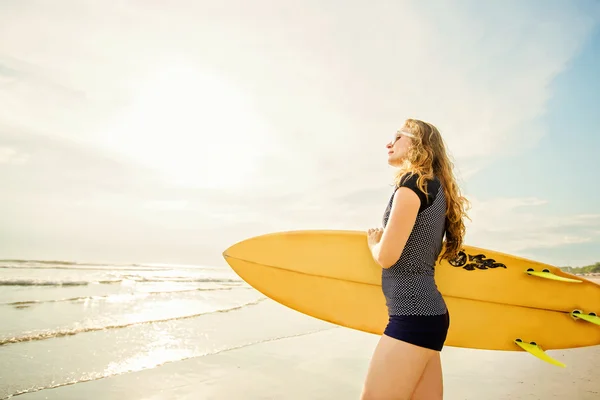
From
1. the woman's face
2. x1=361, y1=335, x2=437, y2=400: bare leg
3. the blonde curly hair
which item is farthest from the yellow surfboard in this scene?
x1=361, y1=335, x2=437, y2=400: bare leg

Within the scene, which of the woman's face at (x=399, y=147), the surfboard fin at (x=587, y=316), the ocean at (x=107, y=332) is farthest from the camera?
the ocean at (x=107, y=332)

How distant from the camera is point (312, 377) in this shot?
3299 mm

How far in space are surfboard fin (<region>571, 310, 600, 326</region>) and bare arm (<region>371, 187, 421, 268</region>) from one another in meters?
2.63

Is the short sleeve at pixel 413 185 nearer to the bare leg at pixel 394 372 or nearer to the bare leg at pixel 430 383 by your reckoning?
the bare leg at pixel 394 372

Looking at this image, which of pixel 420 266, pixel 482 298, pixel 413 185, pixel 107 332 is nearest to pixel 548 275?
pixel 482 298

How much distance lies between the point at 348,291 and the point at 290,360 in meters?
1.35

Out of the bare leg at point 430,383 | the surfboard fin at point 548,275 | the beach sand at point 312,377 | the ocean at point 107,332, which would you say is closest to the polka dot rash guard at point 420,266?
the bare leg at point 430,383

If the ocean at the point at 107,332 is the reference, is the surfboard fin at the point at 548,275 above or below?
above

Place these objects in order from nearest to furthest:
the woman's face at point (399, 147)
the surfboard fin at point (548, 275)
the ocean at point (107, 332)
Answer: the woman's face at point (399, 147) < the surfboard fin at point (548, 275) < the ocean at point (107, 332)

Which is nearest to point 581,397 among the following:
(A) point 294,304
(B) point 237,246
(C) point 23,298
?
(A) point 294,304

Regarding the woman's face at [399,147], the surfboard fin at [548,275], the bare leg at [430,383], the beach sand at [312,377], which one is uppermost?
the woman's face at [399,147]

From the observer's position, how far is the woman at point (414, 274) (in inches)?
48.5

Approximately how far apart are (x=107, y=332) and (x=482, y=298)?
182 inches

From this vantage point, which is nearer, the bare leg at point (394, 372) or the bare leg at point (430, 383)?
the bare leg at point (394, 372)
